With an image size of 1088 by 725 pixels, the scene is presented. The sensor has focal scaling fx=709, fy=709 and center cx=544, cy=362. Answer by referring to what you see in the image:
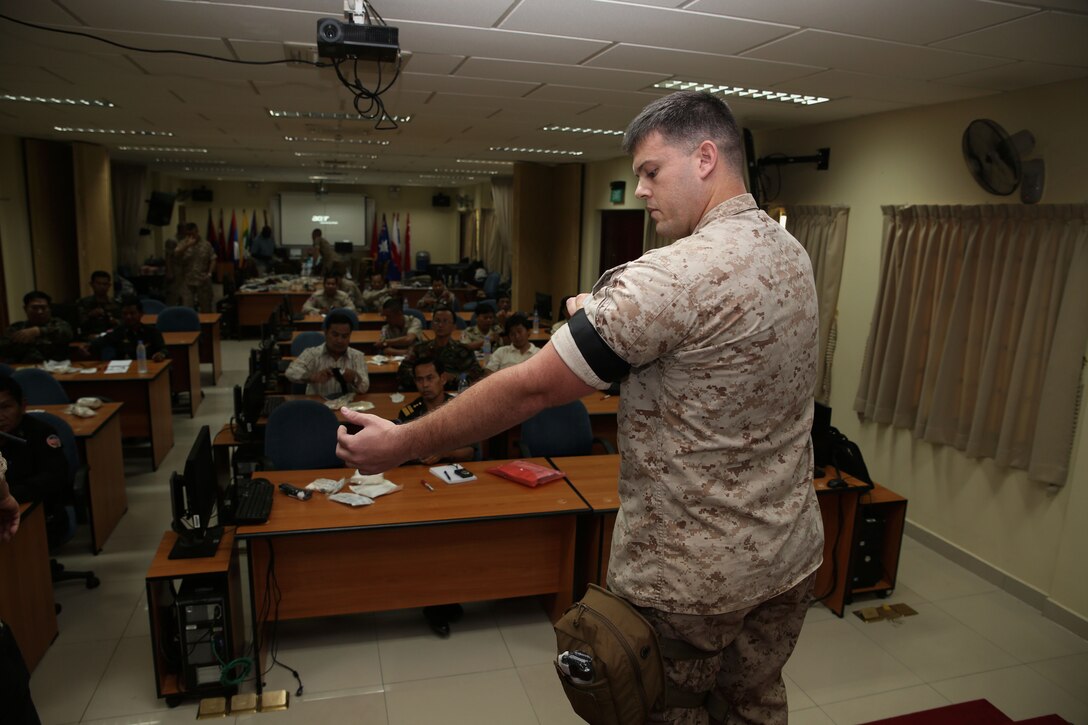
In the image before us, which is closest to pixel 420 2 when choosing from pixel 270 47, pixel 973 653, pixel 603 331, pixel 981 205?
pixel 270 47

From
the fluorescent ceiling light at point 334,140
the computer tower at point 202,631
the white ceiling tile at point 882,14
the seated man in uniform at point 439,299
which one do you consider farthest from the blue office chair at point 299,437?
the seated man in uniform at point 439,299

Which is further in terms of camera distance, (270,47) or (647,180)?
(270,47)

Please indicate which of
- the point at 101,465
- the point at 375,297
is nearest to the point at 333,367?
the point at 101,465

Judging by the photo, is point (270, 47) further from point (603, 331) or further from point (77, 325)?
point (77, 325)

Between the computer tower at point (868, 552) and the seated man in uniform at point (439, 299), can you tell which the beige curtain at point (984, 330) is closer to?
the computer tower at point (868, 552)

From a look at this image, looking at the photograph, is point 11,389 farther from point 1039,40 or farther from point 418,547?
point 1039,40

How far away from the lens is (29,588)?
325 cm

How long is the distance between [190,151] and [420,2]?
9.91m

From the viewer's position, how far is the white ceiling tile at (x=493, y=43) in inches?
141

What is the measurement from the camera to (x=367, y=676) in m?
3.32

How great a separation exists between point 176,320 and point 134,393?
258 centimetres

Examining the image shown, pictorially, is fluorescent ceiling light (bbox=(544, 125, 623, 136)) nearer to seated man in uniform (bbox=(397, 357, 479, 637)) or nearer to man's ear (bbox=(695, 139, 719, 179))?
seated man in uniform (bbox=(397, 357, 479, 637))

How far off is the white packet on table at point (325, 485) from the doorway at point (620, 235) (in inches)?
284

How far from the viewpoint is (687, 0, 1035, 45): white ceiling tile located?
283 centimetres
